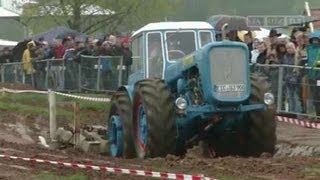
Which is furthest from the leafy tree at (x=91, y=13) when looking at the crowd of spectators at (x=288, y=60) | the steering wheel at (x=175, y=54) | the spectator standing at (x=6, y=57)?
the steering wheel at (x=175, y=54)

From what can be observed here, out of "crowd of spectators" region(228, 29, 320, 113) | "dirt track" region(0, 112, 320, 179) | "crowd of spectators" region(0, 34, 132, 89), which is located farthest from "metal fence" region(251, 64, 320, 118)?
"crowd of spectators" region(0, 34, 132, 89)

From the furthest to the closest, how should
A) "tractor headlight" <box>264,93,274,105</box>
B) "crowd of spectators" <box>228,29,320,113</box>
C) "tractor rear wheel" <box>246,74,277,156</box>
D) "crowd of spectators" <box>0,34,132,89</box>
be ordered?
"crowd of spectators" <box>0,34,132,89</box> < "crowd of spectators" <box>228,29,320,113</box> < "tractor rear wheel" <box>246,74,277,156</box> < "tractor headlight" <box>264,93,274,105</box>

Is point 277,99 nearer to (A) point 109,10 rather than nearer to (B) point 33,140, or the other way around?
(B) point 33,140

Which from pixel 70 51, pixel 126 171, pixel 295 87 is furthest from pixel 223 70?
pixel 70 51

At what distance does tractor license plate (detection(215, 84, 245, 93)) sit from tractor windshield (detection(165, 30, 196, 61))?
1.64 m

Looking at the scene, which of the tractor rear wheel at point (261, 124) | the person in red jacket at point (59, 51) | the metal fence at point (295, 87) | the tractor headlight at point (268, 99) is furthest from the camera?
the person in red jacket at point (59, 51)

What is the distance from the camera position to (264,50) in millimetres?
18375

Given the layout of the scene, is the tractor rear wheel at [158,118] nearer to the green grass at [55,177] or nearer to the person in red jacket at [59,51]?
the green grass at [55,177]

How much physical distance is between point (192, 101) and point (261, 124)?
114 cm

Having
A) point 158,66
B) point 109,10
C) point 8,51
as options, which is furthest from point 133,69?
point 109,10

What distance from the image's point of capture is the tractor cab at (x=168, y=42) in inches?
543

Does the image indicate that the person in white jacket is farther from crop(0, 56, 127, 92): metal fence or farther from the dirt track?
crop(0, 56, 127, 92): metal fence

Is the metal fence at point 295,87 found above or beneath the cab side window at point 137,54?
beneath

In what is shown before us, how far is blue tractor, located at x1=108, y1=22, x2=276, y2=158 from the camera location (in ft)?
40.2
